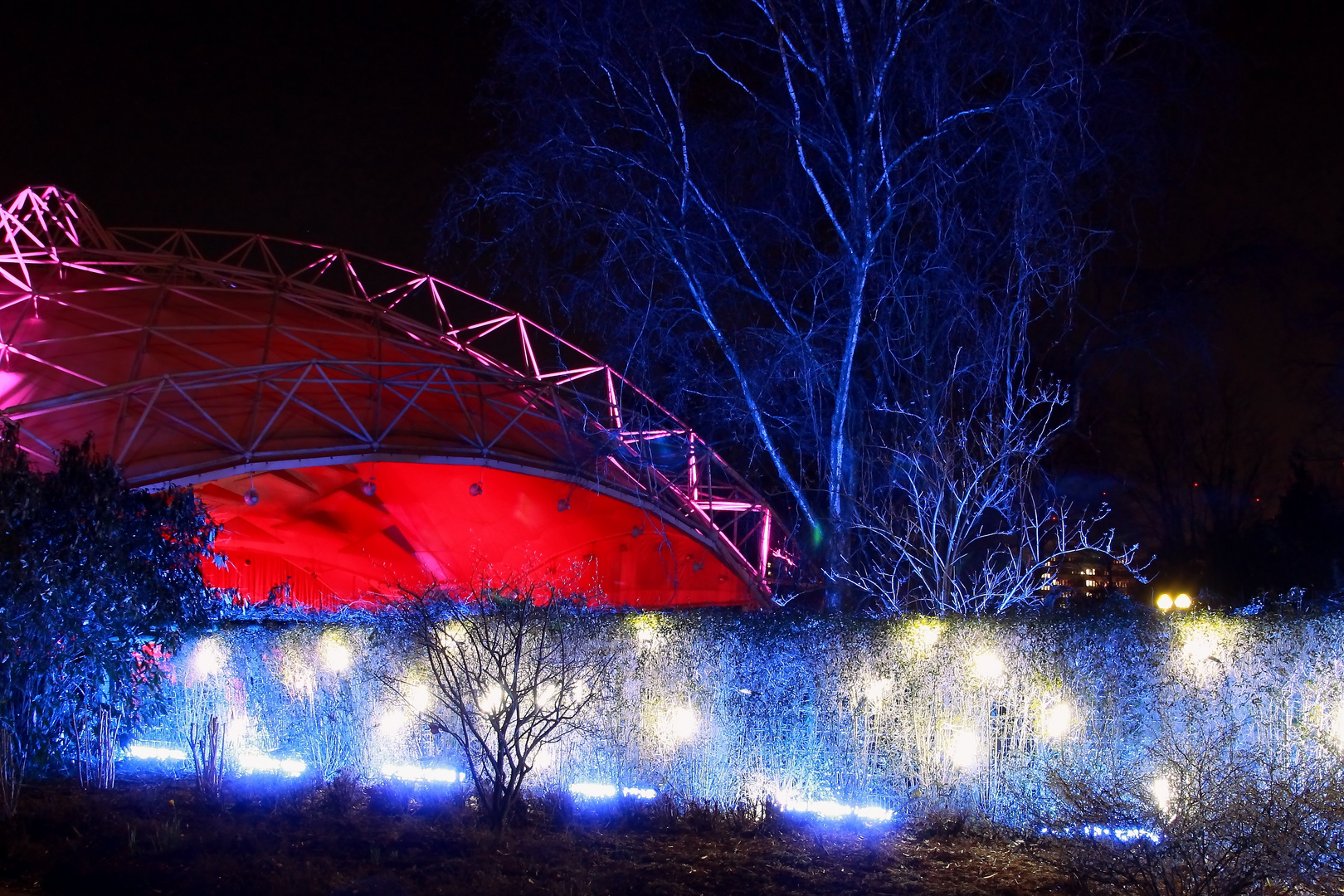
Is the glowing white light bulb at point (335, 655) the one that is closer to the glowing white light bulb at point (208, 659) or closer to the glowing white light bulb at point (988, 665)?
the glowing white light bulb at point (208, 659)

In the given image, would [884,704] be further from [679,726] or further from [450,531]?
[450,531]

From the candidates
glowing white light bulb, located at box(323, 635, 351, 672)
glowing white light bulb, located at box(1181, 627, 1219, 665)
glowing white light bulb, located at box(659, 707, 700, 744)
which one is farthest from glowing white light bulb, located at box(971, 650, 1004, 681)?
glowing white light bulb, located at box(323, 635, 351, 672)

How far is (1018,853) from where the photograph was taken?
342 inches

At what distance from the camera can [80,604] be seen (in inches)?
426

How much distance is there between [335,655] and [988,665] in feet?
24.0

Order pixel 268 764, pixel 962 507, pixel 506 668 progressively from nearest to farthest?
pixel 506 668, pixel 268 764, pixel 962 507

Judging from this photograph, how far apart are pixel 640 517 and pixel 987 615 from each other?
46.4ft

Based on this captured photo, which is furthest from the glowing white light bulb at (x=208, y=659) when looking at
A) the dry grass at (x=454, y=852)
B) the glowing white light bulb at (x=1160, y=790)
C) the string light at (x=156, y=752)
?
the glowing white light bulb at (x=1160, y=790)

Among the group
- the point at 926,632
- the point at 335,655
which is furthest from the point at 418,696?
the point at 926,632

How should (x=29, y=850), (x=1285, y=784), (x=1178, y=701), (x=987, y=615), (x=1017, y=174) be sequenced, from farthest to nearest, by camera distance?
(x=1017, y=174), (x=987, y=615), (x=1178, y=701), (x=29, y=850), (x=1285, y=784)

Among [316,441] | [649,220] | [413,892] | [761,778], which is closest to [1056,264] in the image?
[649,220]

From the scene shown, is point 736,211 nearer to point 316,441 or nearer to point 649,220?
point 649,220

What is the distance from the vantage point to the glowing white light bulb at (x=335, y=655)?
1275 cm

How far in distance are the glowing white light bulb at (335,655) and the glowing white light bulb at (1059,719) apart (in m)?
7.59
